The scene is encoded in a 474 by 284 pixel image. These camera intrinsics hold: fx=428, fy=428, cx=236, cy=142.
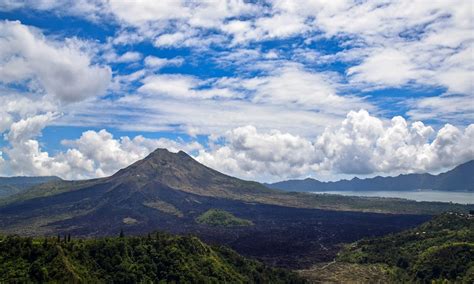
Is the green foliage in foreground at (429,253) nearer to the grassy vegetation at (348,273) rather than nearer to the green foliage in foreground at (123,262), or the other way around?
the grassy vegetation at (348,273)

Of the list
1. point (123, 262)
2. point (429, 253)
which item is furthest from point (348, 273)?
point (123, 262)

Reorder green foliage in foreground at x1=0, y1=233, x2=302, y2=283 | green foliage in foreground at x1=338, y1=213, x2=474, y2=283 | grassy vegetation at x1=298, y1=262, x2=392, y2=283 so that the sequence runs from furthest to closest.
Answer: grassy vegetation at x1=298, y1=262, x2=392, y2=283
green foliage in foreground at x1=338, y1=213, x2=474, y2=283
green foliage in foreground at x1=0, y1=233, x2=302, y2=283

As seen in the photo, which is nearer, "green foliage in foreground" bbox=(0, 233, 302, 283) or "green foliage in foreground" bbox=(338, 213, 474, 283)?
"green foliage in foreground" bbox=(0, 233, 302, 283)

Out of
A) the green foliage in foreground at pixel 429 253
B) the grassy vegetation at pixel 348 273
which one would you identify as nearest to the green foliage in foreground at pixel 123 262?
the grassy vegetation at pixel 348 273

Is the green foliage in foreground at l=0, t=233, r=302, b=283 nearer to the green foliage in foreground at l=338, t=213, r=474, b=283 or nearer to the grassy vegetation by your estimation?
the grassy vegetation

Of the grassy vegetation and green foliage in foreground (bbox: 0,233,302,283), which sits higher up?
green foliage in foreground (bbox: 0,233,302,283)

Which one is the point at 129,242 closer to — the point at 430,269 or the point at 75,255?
the point at 75,255

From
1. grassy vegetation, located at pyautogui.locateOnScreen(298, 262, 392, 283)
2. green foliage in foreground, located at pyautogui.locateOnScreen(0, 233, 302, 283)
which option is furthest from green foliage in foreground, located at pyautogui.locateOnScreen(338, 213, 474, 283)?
green foliage in foreground, located at pyautogui.locateOnScreen(0, 233, 302, 283)
